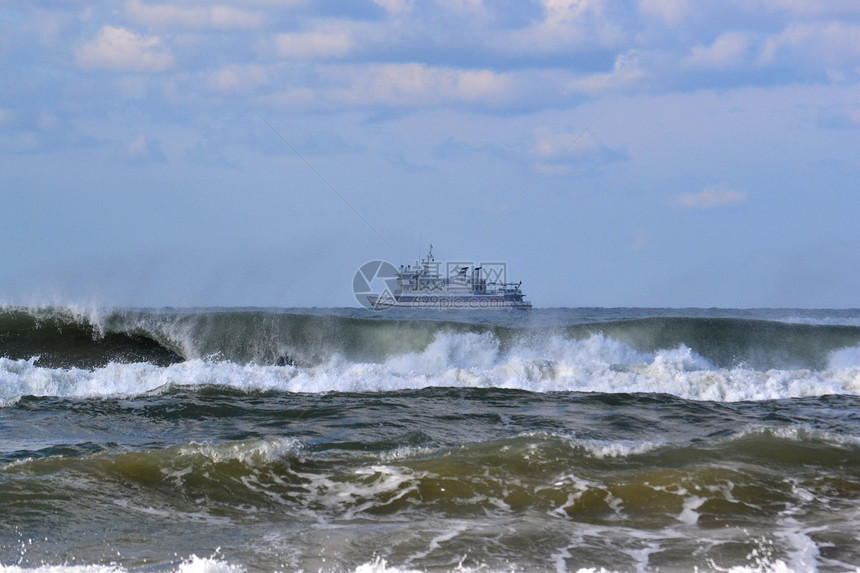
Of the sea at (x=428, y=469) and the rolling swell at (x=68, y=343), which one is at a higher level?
the rolling swell at (x=68, y=343)

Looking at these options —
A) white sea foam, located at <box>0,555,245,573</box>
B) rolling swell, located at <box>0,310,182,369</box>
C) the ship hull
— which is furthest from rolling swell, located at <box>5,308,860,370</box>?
the ship hull

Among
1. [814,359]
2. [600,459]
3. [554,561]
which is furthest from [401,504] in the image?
[814,359]

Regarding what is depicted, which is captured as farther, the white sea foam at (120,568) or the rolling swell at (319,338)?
the rolling swell at (319,338)

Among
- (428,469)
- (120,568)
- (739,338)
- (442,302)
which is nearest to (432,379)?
(428,469)

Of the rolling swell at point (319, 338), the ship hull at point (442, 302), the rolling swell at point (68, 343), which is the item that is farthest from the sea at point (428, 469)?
the ship hull at point (442, 302)

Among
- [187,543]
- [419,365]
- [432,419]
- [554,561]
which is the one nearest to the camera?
[554,561]

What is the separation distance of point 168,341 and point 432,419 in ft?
39.8

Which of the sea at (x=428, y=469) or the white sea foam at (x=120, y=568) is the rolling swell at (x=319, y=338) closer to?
the sea at (x=428, y=469)

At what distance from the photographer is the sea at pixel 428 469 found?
261 inches

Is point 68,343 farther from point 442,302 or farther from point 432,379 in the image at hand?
point 442,302

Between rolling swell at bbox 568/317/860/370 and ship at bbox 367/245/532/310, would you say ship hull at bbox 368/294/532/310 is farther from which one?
rolling swell at bbox 568/317/860/370

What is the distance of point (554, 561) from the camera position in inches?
252

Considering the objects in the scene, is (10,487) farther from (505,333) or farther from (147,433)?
(505,333)

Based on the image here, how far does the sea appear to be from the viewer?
6.63 metres
